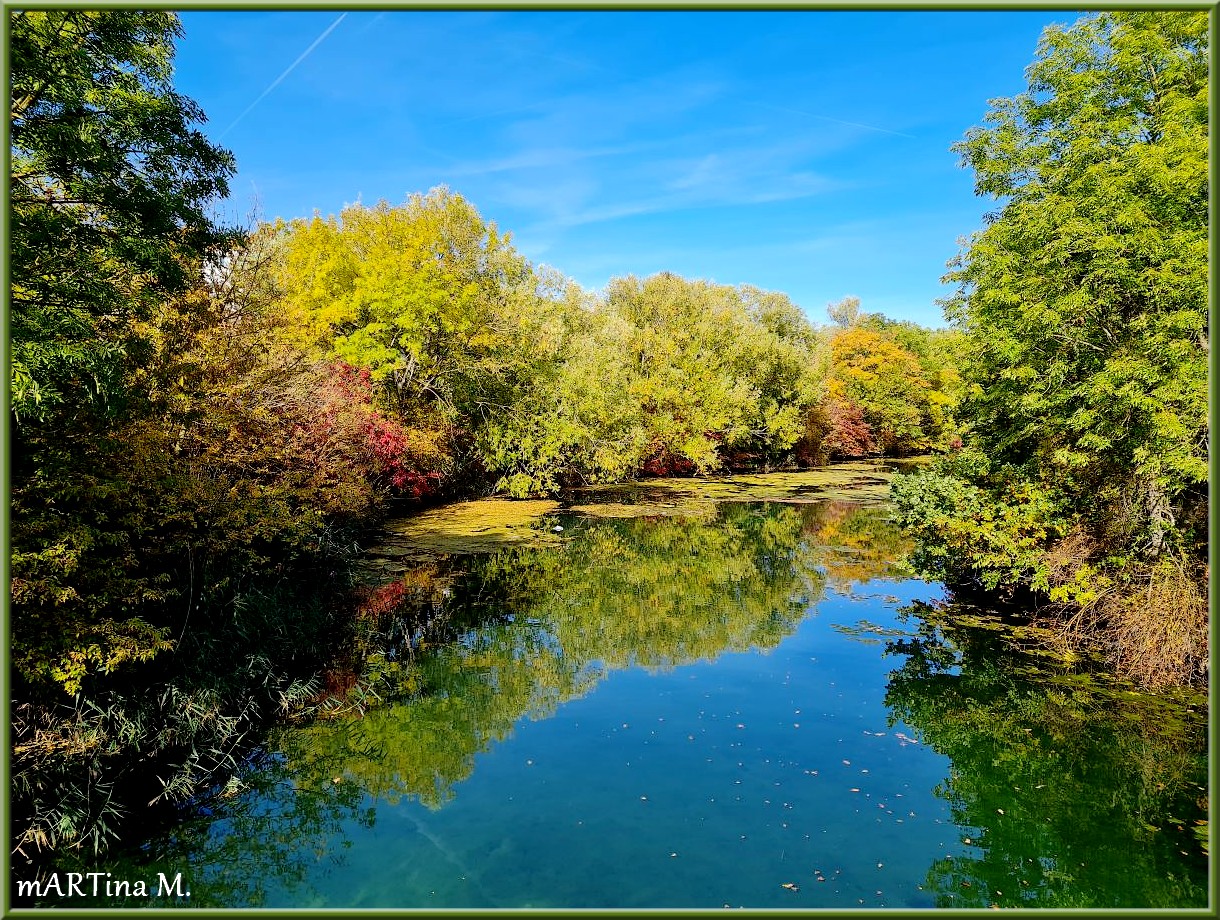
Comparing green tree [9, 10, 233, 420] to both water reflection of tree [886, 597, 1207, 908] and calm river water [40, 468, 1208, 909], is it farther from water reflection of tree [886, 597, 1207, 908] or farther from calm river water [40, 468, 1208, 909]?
water reflection of tree [886, 597, 1207, 908]

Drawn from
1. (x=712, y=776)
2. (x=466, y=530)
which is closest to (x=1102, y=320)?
(x=712, y=776)

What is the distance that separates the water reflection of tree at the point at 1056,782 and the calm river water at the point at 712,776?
0.03 metres

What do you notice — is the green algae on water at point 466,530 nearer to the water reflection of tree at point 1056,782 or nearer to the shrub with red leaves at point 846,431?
the water reflection of tree at point 1056,782

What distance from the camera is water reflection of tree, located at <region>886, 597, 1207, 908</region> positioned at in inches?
228

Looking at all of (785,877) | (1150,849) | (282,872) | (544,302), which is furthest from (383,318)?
(1150,849)

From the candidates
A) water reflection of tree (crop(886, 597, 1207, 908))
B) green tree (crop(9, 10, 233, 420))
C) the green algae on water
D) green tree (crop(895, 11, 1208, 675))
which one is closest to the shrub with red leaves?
the green algae on water

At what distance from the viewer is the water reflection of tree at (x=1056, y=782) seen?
19.0ft

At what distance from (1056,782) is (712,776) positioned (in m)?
3.75

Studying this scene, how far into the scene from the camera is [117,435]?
7.67 metres

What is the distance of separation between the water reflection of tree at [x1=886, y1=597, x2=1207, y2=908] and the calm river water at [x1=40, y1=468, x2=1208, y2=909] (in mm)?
29

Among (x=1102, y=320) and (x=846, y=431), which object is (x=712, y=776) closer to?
(x=1102, y=320)

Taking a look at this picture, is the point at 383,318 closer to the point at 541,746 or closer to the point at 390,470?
the point at 390,470

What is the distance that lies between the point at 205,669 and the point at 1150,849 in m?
A: 10.8

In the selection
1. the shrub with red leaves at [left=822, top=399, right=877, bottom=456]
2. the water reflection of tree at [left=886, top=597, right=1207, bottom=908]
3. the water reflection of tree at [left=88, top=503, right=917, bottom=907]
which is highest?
the shrub with red leaves at [left=822, top=399, right=877, bottom=456]
